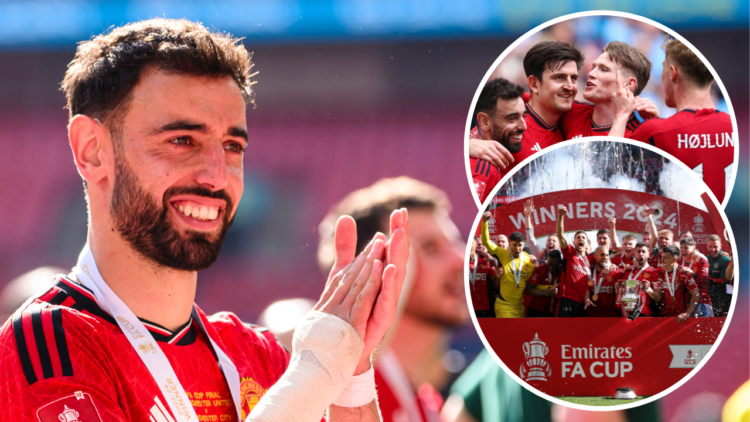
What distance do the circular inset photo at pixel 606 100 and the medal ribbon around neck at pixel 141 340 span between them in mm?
1209

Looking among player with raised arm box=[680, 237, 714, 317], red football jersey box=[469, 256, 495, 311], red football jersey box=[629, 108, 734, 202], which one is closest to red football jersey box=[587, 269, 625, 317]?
player with raised arm box=[680, 237, 714, 317]

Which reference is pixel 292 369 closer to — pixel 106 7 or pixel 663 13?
pixel 663 13

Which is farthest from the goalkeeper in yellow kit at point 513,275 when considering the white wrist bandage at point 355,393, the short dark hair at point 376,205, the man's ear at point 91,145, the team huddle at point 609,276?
the man's ear at point 91,145

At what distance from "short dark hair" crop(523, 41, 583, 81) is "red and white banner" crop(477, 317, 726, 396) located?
2.91ft

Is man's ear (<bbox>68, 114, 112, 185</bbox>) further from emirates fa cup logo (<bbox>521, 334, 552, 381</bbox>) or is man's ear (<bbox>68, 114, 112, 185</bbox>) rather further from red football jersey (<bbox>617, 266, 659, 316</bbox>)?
red football jersey (<bbox>617, 266, 659, 316</bbox>)

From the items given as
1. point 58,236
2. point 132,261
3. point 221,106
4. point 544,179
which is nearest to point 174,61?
point 221,106

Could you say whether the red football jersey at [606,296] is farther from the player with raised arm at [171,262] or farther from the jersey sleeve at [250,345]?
the jersey sleeve at [250,345]

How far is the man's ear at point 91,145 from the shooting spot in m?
1.37

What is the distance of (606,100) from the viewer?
195cm

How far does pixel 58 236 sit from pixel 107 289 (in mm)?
1695

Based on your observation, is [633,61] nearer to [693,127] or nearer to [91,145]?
[693,127]

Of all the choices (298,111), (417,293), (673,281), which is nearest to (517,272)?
(673,281)

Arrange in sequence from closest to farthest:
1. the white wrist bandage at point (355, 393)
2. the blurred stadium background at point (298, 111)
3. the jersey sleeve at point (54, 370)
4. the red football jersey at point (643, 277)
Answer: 1. the jersey sleeve at point (54, 370)
2. the white wrist bandage at point (355, 393)
3. the red football jersey at point (643, 277)
4. the blurred stadium background at point (298, 111)

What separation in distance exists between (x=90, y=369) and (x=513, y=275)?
4.42 feet
